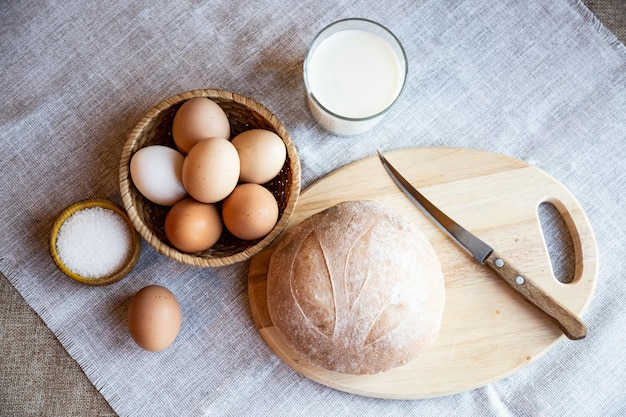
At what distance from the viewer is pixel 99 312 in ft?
3.51

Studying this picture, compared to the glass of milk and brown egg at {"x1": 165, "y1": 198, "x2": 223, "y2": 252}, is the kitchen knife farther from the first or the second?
brown egg at {"x1": 165, "y1": 198, "x2": 223, "y2": 252}

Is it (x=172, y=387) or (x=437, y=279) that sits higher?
(x=437, y=279)

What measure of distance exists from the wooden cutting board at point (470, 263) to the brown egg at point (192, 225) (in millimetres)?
151

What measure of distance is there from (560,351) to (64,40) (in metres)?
1.20

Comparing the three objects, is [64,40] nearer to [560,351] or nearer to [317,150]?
[317,150]

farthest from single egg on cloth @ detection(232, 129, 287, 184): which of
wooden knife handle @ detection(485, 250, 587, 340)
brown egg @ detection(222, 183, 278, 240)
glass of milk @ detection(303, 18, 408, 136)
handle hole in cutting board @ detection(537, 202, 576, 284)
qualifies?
handle hole in cutting board @ detection(537, 202, 576, 284)

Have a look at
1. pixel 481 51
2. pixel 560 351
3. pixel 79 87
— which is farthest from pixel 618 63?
pixel 79 87

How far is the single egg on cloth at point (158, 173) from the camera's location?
0.92m

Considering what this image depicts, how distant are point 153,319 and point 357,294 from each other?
0.36m

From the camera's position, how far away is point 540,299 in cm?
103

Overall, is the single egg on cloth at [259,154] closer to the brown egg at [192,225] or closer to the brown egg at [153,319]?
the brown egg at [192,225]

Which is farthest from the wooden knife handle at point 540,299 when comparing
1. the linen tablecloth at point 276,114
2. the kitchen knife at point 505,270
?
the linen tablecloth at point 276,114

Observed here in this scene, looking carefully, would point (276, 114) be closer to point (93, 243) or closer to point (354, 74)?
point (354, 74)

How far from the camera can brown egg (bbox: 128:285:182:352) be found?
963 mm
